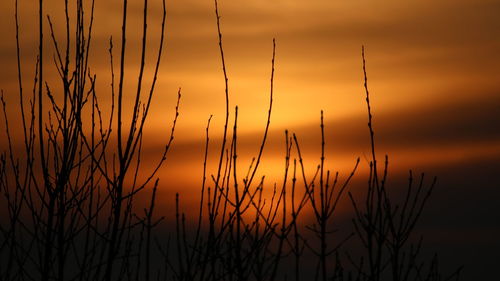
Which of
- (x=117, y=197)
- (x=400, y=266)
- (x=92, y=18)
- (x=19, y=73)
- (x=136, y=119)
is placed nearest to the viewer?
(x=117, y=197)

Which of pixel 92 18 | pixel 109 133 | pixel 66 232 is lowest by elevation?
pixel 66 232

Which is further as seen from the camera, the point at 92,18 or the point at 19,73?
the point at 92,18

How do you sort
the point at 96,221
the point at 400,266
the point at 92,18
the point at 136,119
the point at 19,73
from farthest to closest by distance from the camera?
1. the point at 400,266
2. the point at 96,221
3. the point at 92,18
4. the point at 19,73
5. the point at 136,119

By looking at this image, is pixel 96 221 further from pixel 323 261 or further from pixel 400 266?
pixel 400 266

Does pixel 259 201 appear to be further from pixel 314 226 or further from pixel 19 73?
pixel 19 73

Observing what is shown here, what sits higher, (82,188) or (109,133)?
(109,133)

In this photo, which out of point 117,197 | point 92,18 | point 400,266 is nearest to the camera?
point 117,197

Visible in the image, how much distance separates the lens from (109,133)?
14.0ft

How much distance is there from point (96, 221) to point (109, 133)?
0.84 meters

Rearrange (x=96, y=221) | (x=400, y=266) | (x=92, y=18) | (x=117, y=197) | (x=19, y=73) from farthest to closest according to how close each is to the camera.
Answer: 1. (x=400, y=266)
2. (x=96, y=221)
3. (x=92, y=18)
4. (x=19, y=73)
5. (x=117, y=197)

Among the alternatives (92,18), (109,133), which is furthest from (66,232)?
(92,18)

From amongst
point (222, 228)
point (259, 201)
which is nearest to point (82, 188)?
point (222, 228)

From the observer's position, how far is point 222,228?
420 centimetres

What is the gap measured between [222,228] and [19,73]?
153 centimetres
